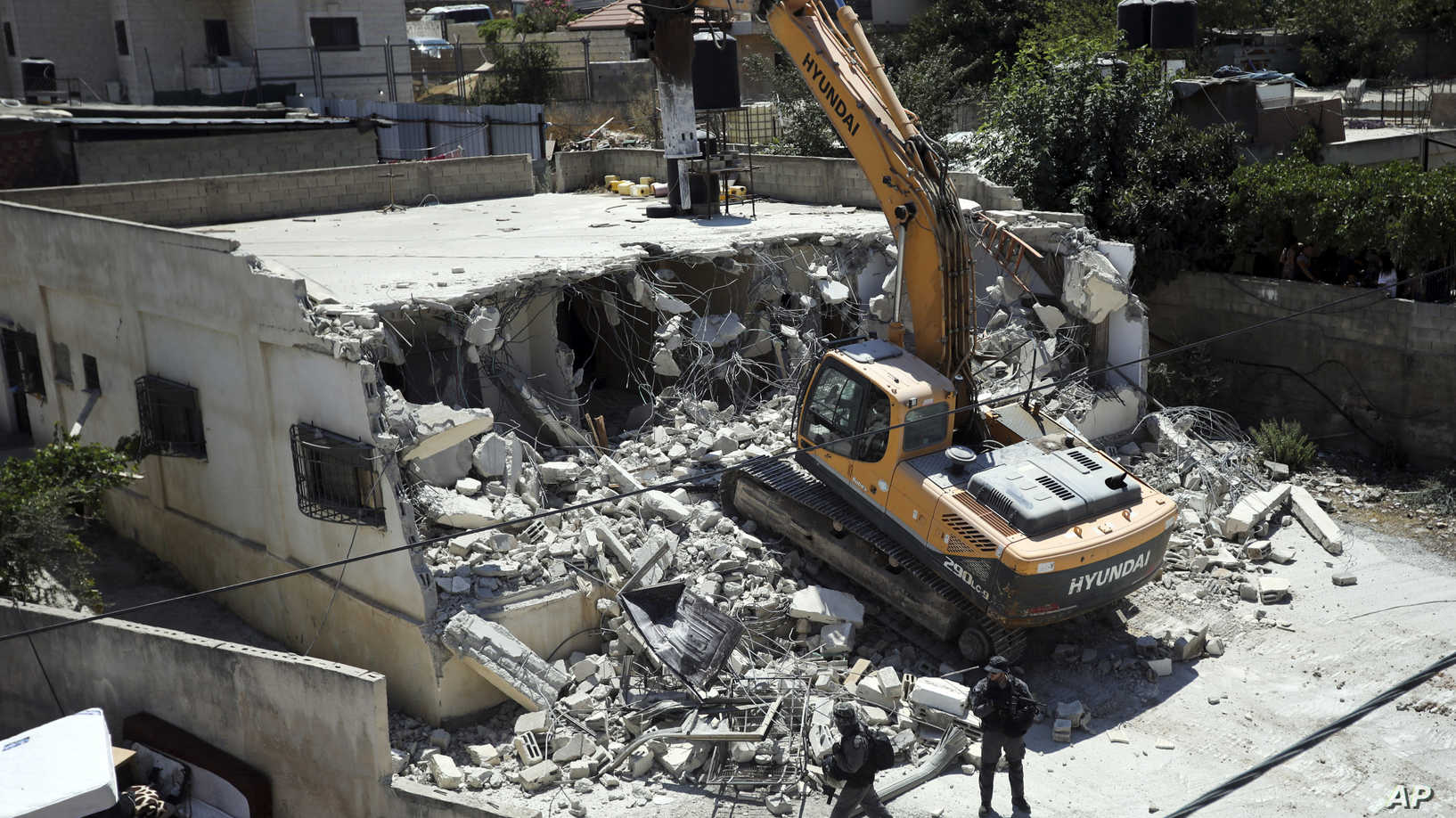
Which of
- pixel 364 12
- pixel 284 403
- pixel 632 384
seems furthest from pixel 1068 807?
pixel 364 12

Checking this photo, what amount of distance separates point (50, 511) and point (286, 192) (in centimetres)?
1059

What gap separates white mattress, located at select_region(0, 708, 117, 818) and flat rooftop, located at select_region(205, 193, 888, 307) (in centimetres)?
459

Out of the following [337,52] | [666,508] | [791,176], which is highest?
[337,52]

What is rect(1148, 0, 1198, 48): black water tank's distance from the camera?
Answer: 66.8 ft

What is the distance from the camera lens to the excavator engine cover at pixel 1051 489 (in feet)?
35.8

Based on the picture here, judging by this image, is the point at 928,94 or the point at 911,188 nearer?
the point at 911,188

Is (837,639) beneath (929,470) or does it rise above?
beneath

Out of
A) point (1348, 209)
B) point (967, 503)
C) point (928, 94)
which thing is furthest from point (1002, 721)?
point (928, 94)

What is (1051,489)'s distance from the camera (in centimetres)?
1125

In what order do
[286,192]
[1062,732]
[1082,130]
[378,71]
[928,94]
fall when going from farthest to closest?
[378,71] < [928,94] < [286,192] < [1082,130] < [1062,732]

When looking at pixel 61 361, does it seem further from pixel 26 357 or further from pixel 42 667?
pixel 42 667

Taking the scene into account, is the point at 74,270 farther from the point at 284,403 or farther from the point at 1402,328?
the point at 1402,328

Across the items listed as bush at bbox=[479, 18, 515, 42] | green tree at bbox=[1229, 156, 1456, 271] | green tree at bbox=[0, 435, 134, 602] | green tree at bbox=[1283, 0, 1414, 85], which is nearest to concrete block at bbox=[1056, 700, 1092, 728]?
green tree at bbox=[1229, 156, 1456, 271]

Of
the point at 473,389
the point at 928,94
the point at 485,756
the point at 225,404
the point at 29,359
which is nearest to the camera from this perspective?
the point at 485,756
